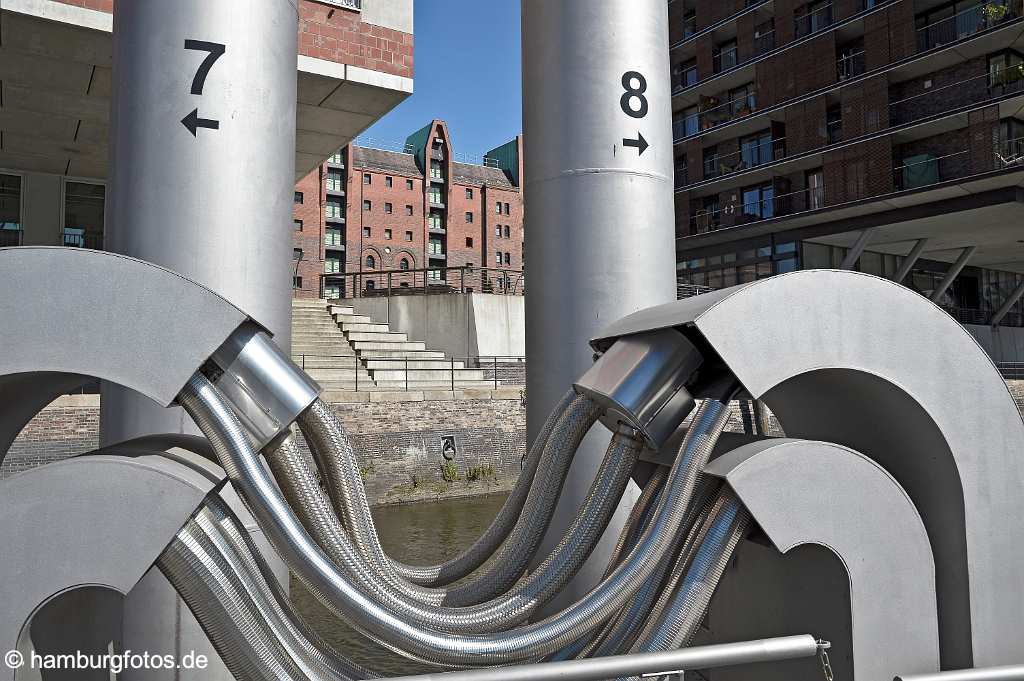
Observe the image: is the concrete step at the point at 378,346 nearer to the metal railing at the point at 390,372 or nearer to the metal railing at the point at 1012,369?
the metal railing at the point at 390,372

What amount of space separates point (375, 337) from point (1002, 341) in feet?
98.5

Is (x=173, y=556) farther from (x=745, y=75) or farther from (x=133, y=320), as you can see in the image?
(x=745, y=75)

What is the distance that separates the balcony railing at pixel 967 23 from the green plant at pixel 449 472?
74.2 feet

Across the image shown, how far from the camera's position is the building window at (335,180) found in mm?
60794

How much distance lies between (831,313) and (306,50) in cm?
1119

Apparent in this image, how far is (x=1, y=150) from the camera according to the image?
15961 millimetres

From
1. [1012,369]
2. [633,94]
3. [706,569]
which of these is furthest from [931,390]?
[1012,369]

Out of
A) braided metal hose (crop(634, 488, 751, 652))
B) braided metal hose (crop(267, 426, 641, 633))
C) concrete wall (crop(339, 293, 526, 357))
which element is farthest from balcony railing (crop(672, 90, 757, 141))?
braided metal hose (crop(634, 488, 751, 652))

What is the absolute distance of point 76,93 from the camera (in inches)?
519

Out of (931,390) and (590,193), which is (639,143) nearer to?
(590,193)

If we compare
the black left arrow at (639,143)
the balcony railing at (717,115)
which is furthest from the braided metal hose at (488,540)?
the balcony railing at (717,115)

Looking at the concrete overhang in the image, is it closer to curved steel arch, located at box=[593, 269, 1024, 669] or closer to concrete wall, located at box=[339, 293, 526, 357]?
concrete wall, located at box=[339, 293, 526, 357]

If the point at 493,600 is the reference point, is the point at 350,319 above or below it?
above

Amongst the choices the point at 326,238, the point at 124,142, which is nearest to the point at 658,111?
the point at 124,142
